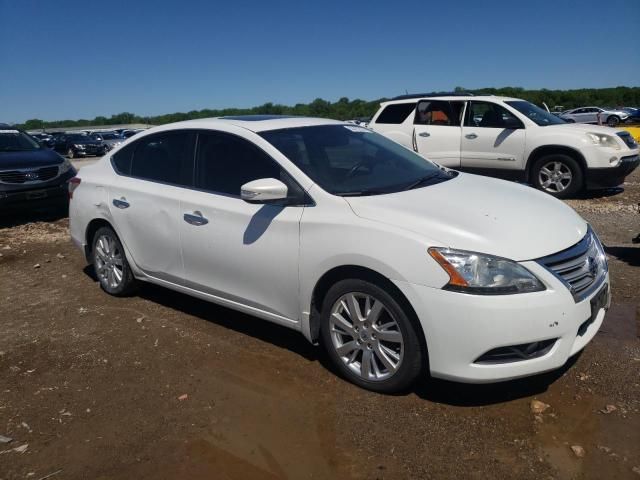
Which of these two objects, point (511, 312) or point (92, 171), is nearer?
point (511, 312)

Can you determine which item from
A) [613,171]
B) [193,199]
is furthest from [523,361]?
[613,171]

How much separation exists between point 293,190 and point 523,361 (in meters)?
1.73

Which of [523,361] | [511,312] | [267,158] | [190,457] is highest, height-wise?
[267,158]

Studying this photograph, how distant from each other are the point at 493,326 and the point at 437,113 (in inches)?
329

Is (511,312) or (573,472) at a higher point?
(511,312)

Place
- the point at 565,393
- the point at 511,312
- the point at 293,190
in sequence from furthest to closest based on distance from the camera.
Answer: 1. the point at 293,190
2. the point at 565,393
3. the point at 511,312

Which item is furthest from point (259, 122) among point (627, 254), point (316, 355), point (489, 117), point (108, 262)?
point (489, 117)

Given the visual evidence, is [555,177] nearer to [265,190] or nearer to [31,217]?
[265,190]

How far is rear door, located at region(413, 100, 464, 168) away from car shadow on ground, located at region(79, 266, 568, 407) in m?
6.56

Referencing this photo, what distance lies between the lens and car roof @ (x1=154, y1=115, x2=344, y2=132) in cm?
426

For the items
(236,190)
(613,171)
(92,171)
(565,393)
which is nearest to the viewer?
(565,393)

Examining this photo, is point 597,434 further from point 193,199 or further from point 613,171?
point 613,171

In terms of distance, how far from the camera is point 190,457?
9.59 feet

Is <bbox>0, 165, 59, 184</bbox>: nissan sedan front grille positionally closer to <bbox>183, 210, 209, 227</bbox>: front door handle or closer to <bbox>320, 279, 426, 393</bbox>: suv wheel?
<bbox>183, 210, 209, 227</bbox>: front door handle
